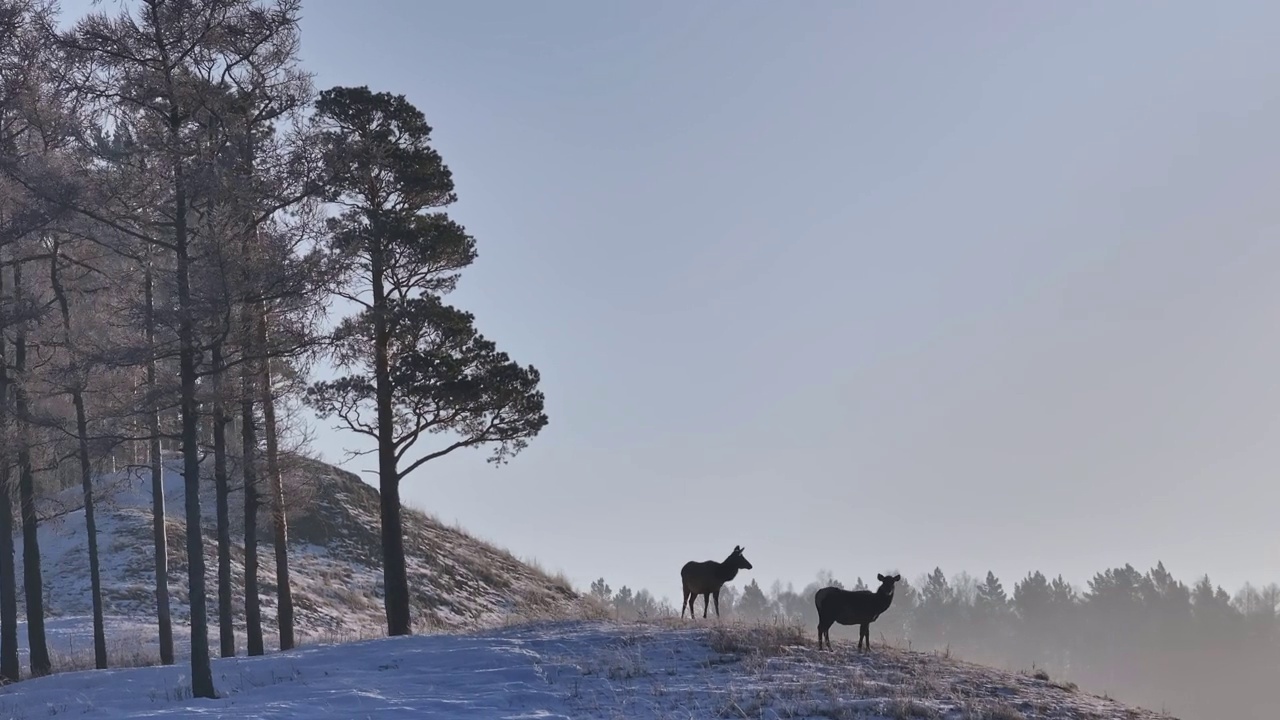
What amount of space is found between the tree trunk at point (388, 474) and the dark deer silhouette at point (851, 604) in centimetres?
1125

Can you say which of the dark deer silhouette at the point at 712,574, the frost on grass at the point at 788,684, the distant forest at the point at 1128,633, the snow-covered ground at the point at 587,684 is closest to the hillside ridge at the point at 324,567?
the dark deer silhouette at the point at 712,574

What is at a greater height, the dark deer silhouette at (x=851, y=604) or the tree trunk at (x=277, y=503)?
the tree trunk at (x=277, y=503)

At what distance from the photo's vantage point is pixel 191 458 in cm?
2048

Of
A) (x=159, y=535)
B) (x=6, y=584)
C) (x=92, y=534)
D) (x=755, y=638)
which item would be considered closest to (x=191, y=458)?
(x=6, y=584)

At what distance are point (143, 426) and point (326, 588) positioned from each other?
20841 millimetres

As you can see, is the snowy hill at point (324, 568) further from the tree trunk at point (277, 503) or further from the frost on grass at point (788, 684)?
the frost on grass at point (788, 684)

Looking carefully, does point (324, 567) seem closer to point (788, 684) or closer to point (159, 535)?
point (159, 535)

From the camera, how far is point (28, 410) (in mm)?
26844

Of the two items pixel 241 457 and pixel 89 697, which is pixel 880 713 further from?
pixel 241 457

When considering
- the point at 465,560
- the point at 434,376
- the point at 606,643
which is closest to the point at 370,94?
the point at 434,376

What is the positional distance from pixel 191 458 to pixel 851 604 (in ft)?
38.9

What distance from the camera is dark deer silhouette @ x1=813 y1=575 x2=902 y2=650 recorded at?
22.0 metres

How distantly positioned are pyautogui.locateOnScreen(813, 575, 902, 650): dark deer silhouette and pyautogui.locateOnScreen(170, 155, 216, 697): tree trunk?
10.5 meters

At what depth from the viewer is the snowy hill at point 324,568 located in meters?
39.3
